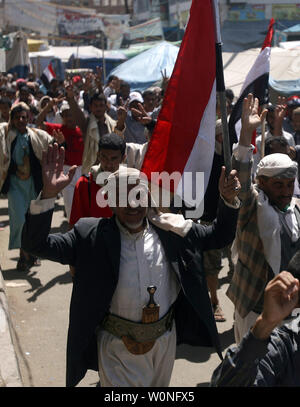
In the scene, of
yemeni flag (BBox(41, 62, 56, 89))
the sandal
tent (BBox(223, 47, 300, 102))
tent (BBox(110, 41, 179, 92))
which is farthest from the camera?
tent (BBox(110, 41, 179, 92))

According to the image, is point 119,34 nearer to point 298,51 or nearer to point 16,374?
point 298,51

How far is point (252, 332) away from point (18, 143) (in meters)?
5.79

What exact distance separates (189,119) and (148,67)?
628 inches

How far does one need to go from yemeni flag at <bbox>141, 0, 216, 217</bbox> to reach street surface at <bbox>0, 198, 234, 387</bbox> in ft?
6.13

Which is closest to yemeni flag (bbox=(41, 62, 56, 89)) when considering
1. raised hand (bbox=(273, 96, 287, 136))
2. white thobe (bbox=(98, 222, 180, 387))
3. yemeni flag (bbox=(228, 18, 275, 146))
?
raised hand (bbox=(273, 96, 287, 136))

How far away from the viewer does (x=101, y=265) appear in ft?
10.7

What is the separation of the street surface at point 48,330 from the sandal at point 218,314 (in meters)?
0.05

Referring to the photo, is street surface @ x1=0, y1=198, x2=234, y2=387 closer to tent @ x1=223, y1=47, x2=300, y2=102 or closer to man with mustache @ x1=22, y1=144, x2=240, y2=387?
man with mustache @ x1=22, y1=144, x2=240, y2=387

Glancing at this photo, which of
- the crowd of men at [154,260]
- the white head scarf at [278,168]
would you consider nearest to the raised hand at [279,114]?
the crowd of men at [154,260]

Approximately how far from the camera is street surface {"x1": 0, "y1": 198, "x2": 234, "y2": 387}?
4965mm

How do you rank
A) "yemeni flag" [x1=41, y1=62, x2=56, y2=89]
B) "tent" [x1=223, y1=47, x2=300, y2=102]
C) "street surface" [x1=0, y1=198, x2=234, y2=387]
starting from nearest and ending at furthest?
"street surface" [x1=0, y1=198, x2=234, y2=387] → "tent" [x1=223, y1=47, x2=300, y2=102] → "yemeni flag" [x1=41, y1=62, x2=56, y2=89]

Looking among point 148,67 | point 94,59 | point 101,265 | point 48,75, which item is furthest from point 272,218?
point 94,59

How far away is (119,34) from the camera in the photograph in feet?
130

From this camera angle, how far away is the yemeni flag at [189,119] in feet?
11.9
